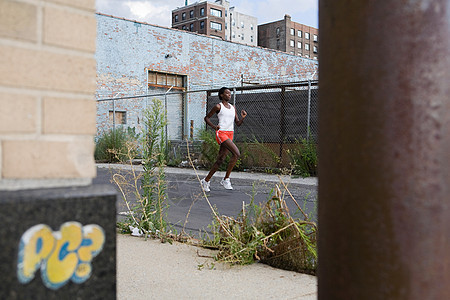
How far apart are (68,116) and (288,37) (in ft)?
301

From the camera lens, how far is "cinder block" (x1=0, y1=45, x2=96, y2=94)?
1199mm

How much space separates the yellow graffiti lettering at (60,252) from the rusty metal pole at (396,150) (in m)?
0.71

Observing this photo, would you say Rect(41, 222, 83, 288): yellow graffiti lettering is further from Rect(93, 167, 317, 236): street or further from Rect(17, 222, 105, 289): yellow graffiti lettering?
Rect(93, 167, 317, 236): street

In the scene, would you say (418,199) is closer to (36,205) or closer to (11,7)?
(36,205)

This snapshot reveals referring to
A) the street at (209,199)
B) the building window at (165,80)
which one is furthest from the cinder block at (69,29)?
the building window at (165,80)

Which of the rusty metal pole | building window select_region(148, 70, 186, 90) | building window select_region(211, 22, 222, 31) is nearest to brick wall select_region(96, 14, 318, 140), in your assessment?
building window select_region(148, 70, 186, 90)

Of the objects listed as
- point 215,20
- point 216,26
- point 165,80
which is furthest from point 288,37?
point 165,80

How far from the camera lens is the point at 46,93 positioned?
49.5 inches

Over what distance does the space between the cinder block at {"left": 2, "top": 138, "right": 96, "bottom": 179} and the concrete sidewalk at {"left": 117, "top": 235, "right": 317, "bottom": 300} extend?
4.60 feet

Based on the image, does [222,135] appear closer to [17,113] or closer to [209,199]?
[209,199]

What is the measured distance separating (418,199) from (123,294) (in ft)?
6.66

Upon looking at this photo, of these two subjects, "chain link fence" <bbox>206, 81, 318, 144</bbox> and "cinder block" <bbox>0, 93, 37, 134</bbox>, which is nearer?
"cinder block" <bbox>0, 93, 37, 134</bbox>

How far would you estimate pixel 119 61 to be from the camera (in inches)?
811

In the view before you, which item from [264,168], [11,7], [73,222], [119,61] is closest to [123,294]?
[73,222]
